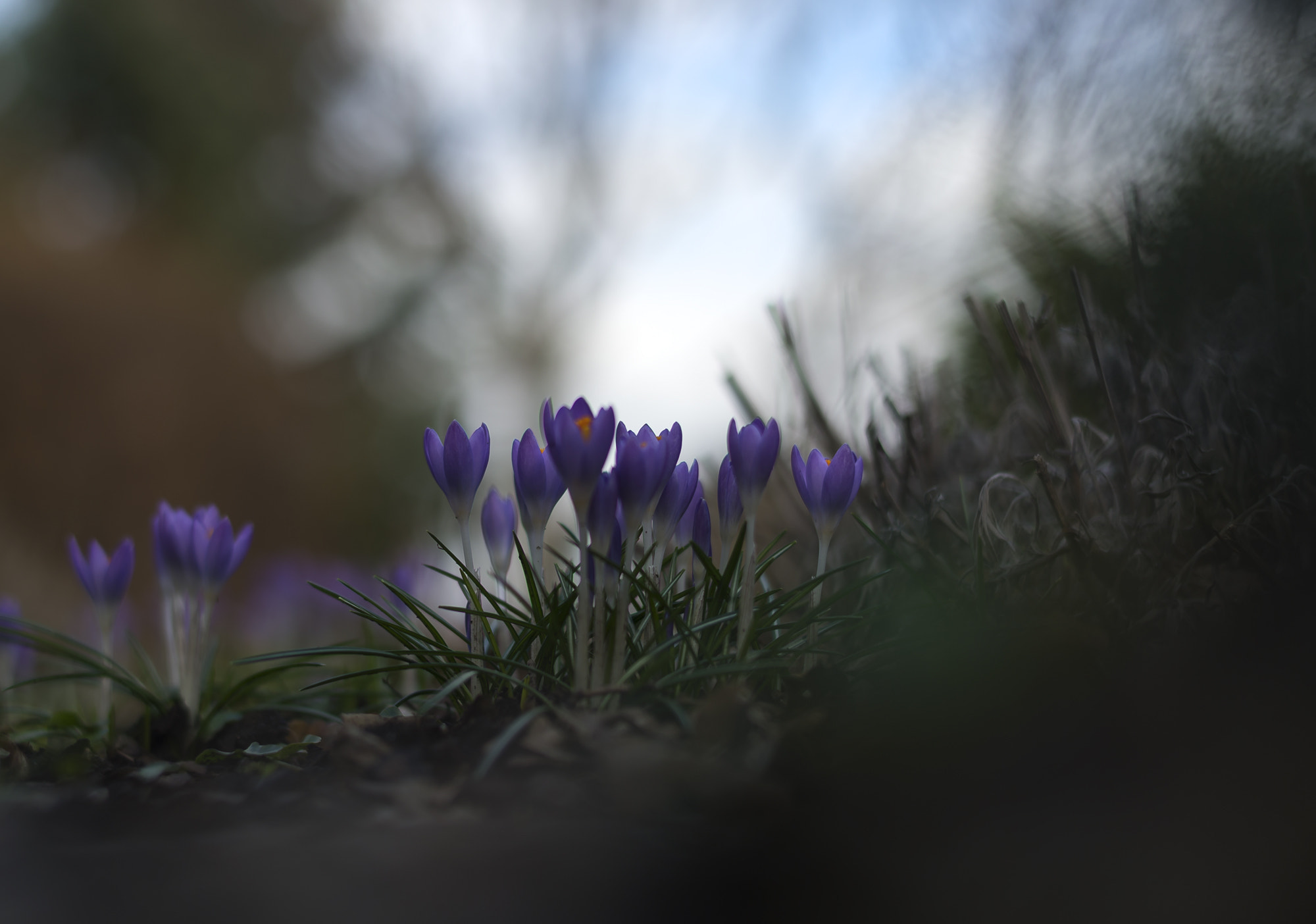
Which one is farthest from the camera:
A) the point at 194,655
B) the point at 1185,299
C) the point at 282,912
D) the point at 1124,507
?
the point at 194,655

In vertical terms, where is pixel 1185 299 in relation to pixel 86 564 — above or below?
below

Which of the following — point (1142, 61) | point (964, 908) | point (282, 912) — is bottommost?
point (964, 908)

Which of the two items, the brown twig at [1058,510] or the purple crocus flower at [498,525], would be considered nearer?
the brown twig at [1058,510]

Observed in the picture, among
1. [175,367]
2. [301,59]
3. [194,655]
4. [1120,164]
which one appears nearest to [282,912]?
[194,655]

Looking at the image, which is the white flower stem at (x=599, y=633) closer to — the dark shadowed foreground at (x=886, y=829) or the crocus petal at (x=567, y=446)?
the crocus petal at (x=567, y=446)

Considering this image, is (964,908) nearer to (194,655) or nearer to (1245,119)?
(1245,119)

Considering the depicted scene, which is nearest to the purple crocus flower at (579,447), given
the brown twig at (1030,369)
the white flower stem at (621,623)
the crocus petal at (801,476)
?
the white flower stem at (621,623)
